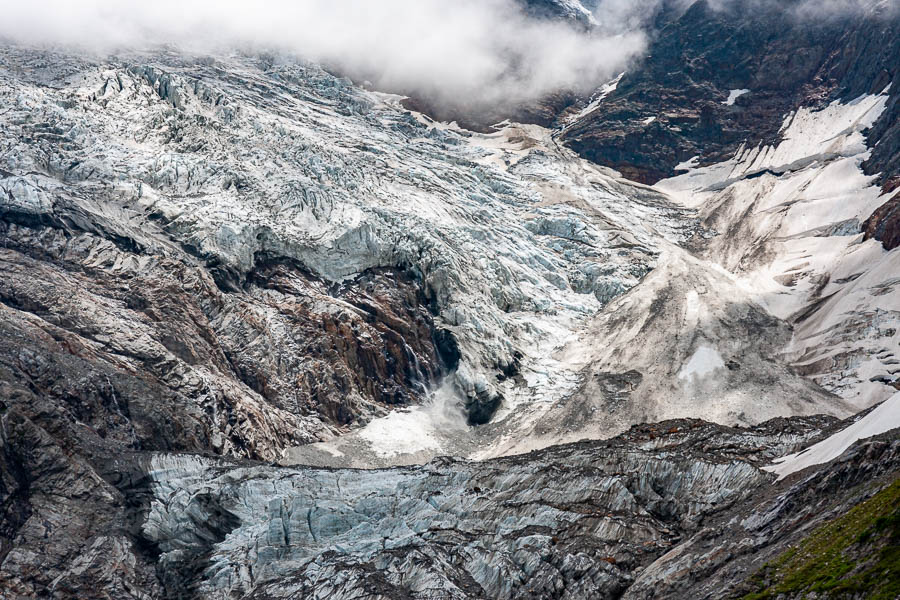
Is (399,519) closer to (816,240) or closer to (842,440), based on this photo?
(842,440)

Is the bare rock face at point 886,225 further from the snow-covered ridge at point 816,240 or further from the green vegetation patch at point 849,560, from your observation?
the green vegetation patch at point 849,560

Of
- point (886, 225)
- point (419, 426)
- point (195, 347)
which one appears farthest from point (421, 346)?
point (886, 225)

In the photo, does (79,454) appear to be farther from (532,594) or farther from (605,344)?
(605,344)

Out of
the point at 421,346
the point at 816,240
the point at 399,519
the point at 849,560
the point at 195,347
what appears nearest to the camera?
the point at 849,560

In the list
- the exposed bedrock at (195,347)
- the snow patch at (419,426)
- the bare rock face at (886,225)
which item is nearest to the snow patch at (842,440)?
the snow patch at (419,426)

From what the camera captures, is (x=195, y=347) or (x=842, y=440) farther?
(x=195, y=347)
